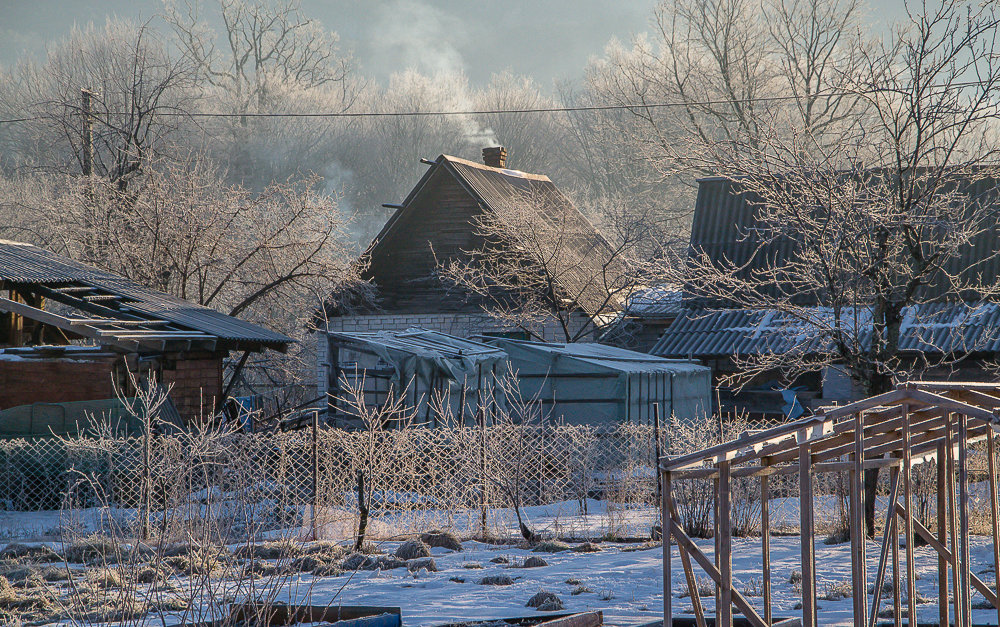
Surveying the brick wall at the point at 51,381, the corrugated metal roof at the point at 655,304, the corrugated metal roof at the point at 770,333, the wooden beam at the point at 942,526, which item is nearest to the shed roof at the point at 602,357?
the corrugated metal roof at the point at 770,333

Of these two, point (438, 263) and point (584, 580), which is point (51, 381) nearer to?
point (584, 580)

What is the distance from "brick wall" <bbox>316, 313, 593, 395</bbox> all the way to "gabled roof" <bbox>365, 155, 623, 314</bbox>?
1.04 metres

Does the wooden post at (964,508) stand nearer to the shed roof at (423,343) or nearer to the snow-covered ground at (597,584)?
the snow-covered ground at (597,584)

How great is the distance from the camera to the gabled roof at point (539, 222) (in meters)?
24.1

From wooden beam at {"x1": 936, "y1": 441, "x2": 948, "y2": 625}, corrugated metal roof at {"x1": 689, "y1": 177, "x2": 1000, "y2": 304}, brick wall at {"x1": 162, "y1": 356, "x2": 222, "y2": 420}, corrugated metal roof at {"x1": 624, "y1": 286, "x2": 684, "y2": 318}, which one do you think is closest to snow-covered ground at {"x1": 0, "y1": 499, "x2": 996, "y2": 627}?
wooden beam at {"x1": 936, "y1": 441, "x2": 948, "y2": 625}

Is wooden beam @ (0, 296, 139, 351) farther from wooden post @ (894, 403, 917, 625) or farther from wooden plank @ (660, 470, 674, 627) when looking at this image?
wooden post @ (894, 403, 917, 625)

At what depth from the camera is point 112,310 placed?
53.7 feet

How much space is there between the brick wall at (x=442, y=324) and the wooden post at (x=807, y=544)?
1895 cm

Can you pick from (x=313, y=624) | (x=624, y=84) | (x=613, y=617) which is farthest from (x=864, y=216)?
(x=624, y=84)

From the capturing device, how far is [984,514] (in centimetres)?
1167

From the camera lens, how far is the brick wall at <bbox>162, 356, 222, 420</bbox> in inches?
638

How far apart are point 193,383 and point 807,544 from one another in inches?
535

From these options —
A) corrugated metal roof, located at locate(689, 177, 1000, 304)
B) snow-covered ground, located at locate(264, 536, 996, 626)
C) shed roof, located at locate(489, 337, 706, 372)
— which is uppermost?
corrugated metal roof, located at locate(689, 177, 1000, 304)

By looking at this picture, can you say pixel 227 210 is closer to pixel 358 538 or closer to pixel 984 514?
pixel 358 538
